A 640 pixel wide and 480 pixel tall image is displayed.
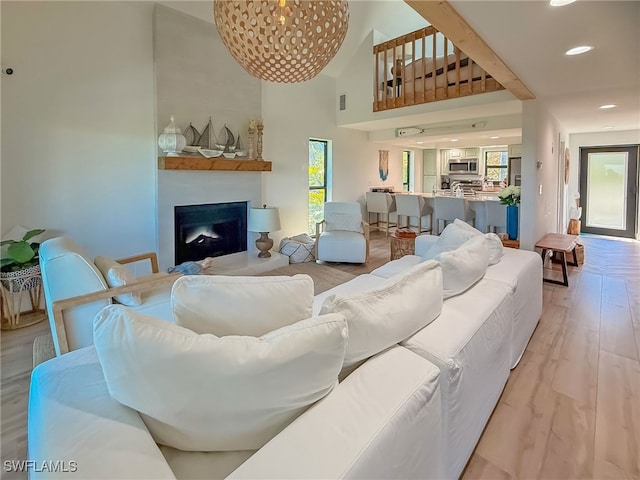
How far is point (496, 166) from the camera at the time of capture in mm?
9359

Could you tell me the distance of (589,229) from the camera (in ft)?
25.4

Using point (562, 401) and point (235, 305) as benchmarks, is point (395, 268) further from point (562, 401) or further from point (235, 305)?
point (235, 305)

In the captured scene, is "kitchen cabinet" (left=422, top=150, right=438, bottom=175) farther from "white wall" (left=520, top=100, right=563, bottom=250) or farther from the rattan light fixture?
the rattan light fixture

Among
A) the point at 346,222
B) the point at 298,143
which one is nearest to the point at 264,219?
the point at 346,222

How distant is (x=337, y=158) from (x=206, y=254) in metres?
3.34

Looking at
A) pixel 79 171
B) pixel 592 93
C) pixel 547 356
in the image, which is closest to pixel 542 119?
pixel 592 93

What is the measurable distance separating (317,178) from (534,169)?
371 cm

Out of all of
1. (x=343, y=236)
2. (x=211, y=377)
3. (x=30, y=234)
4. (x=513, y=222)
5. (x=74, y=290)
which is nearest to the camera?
(x=211, y=377)

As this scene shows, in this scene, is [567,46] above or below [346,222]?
above

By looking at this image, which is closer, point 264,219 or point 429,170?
point 264,219

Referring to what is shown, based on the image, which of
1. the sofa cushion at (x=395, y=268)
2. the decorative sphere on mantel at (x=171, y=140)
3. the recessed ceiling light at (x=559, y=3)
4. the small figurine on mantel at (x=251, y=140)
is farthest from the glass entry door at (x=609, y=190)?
the decorative sphere on mantel at (x=171, y=140)

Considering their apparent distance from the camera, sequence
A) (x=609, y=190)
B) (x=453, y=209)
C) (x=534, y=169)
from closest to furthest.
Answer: (x=534, y=169)
(x=453, y=209)
(x=609, y=190)

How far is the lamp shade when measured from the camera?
16.5ft

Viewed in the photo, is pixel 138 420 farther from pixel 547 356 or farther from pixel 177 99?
pixel 177 99
